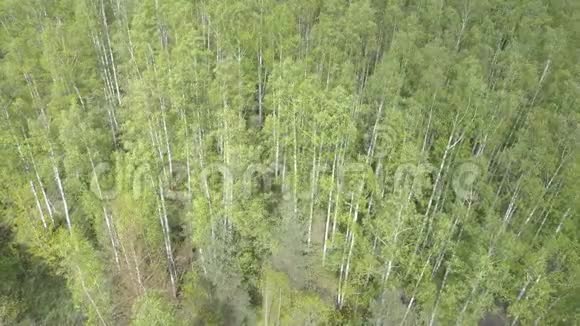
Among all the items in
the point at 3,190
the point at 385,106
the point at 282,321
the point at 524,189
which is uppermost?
the point at 385,106

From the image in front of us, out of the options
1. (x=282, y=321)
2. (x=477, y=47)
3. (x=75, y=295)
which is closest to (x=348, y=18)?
(x=477, y=47)

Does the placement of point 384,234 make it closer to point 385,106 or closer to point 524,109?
point 385,106

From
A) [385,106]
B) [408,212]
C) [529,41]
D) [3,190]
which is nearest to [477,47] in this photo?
[529,41]

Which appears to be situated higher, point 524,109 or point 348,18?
point 348,18

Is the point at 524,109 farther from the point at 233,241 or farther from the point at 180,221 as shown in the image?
the point at 180,221

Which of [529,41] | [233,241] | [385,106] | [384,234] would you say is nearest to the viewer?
[384,234]

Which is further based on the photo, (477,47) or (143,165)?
(477,47)

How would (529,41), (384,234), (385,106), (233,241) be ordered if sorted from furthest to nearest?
(529,41)
(385,106)
(233,241)
(384,234)
